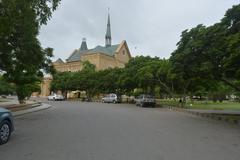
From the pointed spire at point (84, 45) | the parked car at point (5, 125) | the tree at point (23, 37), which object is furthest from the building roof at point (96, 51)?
the parked car at point (5, 125)

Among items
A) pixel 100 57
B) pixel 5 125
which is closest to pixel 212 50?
pixel 5 125

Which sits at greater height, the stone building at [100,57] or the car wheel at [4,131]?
the stone building at [100,57]

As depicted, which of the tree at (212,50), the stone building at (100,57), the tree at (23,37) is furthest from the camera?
the stone building at (100,57)

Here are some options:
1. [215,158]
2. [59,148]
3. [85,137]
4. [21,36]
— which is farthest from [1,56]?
[215,158]

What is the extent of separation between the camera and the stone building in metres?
92.6

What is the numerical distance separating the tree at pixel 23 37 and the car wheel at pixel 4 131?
493 centimetres

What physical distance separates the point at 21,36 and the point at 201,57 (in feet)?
38.7

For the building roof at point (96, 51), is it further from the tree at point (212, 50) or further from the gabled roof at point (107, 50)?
the tree at point (212, 50)

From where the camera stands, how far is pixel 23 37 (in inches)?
721

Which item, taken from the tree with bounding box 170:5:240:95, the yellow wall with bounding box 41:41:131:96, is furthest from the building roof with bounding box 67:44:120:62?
the tree with bounding box 170:5:240:95

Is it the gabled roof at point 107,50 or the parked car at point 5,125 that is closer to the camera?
the parked car at point 5,125

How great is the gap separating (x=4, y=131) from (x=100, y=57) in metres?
82.4

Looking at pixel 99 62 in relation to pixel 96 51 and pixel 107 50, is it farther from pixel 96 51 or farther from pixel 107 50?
pixel 107 50

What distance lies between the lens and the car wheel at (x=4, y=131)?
9496 mm
